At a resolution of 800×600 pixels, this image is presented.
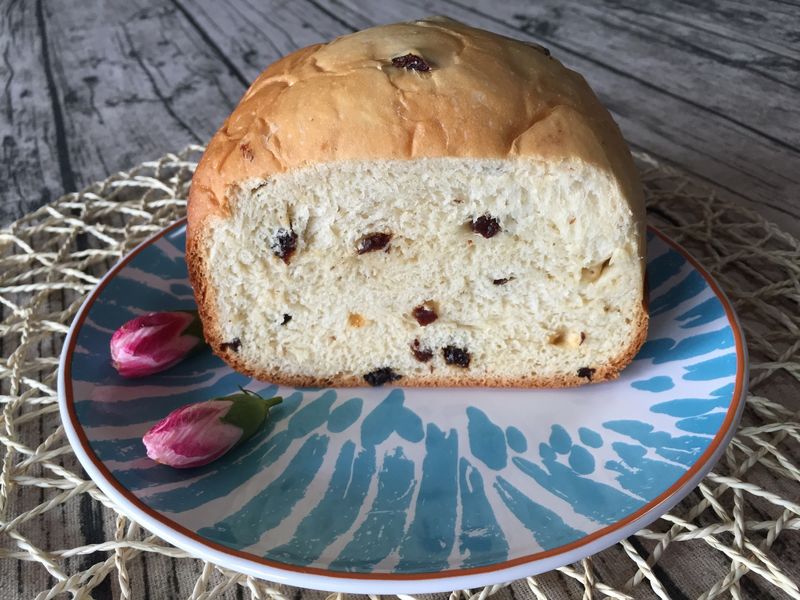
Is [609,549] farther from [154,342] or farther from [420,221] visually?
[154,342]

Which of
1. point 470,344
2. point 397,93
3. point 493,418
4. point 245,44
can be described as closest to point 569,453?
point 493,418

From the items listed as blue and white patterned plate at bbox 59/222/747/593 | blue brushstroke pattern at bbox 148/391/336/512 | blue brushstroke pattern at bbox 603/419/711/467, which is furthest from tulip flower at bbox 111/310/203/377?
blue brushstroke pattern at bbox 603/419/711/467

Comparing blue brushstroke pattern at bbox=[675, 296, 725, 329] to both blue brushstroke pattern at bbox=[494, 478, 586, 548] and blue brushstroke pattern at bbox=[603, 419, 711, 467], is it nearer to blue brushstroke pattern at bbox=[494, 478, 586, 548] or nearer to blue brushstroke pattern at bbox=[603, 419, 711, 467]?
blue brushstroke pattern at bbox=[603, 419, 711, 467]

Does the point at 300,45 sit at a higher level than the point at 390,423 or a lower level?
higher

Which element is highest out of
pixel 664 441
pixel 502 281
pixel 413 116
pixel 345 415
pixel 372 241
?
pixel 413 116

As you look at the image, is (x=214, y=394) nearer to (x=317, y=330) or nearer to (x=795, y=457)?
(x=317, y=330)

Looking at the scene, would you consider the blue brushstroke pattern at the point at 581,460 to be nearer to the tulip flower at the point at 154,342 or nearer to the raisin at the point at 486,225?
the raisin at the point at 486,225

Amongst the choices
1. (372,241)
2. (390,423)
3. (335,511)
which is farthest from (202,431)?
(372,241)
